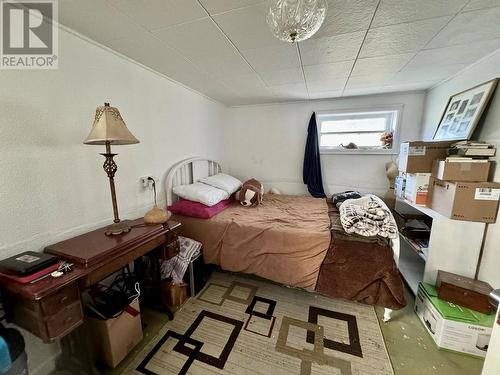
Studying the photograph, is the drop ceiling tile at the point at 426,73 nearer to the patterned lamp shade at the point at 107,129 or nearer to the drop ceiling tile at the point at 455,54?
the drop ceiling tile at the point at 455,54

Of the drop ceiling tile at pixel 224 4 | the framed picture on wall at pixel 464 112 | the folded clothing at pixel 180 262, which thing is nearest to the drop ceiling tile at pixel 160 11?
the drop ceiling tile at pixel 224 4

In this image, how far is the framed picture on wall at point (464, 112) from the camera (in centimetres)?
168

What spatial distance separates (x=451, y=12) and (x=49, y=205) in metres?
2.70

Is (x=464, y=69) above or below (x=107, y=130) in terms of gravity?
above

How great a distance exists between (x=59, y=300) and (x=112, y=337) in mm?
552

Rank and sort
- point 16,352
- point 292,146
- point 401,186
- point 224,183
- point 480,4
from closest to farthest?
1. point 16,352
2. point 480,4
3. point 401,186
4. point 224,183
5. point 292,146

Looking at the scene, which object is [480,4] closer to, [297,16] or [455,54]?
[455,54]

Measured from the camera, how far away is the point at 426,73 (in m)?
2.15

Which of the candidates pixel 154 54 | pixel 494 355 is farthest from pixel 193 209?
pixel 494 355

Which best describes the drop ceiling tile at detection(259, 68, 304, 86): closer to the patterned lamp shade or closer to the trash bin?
the patterned lamp shade

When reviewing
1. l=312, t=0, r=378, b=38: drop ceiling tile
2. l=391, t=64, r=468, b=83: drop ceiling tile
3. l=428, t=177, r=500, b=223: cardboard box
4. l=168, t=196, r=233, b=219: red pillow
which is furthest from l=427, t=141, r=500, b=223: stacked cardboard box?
l=168, t=196, r=233, b=219: red pillow

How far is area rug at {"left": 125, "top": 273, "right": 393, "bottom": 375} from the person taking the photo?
139 cm

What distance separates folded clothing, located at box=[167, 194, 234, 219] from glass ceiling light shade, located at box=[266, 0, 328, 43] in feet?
5.41

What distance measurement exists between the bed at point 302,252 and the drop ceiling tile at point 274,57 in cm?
142
